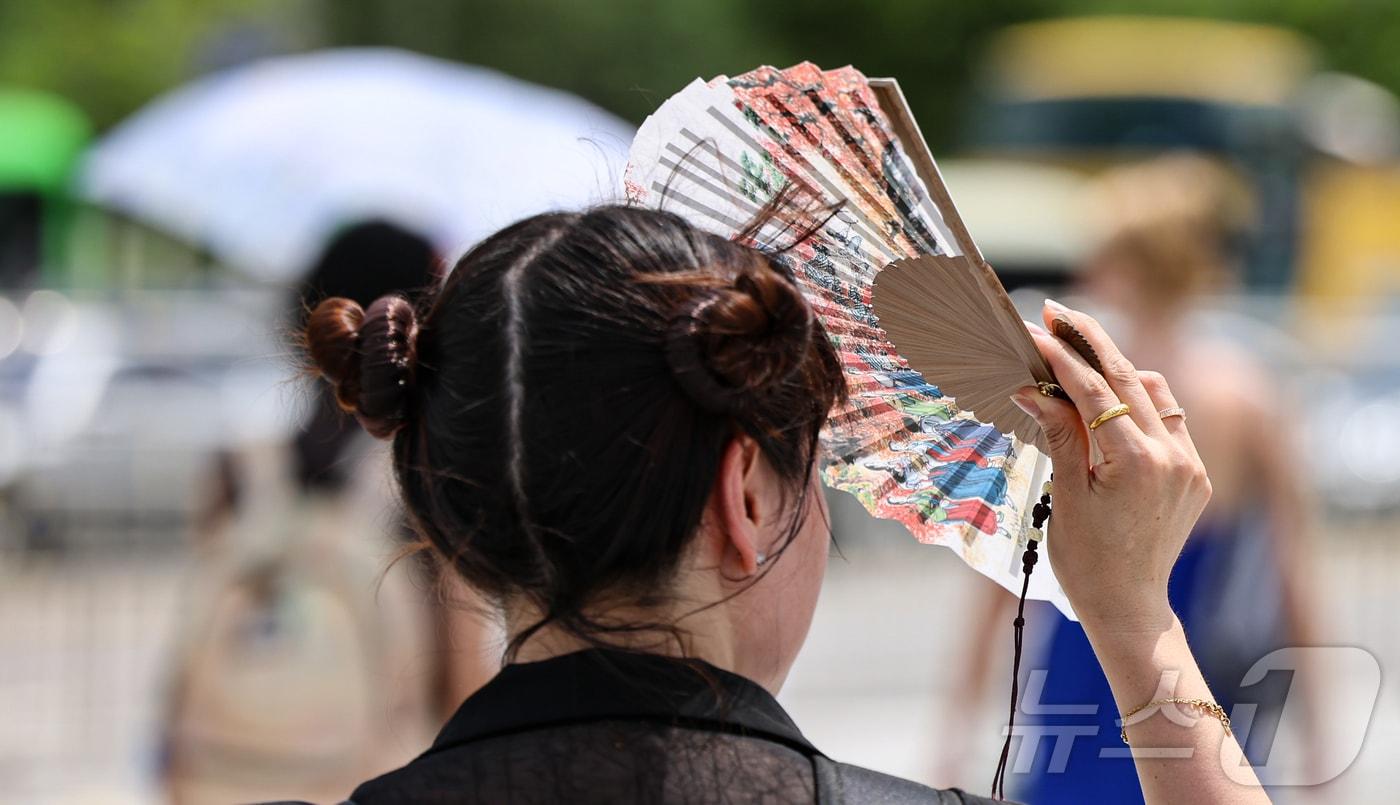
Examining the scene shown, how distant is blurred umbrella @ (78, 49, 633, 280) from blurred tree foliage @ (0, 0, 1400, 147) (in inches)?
700

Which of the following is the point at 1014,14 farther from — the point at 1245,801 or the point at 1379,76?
the point at 1245,801

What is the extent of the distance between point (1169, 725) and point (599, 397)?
0.49m

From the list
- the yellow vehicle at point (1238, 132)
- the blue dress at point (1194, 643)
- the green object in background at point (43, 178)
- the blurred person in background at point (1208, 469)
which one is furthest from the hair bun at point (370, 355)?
the green object in background at point (43, 178)

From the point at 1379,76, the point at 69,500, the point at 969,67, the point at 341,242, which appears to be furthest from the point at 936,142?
the point at 341,242

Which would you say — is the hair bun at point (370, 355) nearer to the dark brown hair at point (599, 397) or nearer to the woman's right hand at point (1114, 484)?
the dark brown hair at point (599, 397)

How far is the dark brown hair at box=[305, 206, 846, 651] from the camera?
1.17 metres

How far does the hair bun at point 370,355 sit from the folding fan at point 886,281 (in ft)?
0.76

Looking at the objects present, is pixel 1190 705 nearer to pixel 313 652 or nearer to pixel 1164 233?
pixel 313 652

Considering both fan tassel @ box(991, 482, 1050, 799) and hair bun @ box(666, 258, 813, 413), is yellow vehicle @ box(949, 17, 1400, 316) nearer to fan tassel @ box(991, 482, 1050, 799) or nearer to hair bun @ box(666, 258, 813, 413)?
fan tassel @ box(991, 482, 1050, 799)

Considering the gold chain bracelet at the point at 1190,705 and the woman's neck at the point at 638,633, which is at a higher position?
the woman's neck at the point at 638,633

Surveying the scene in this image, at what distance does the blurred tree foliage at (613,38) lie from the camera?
24547 millimetres

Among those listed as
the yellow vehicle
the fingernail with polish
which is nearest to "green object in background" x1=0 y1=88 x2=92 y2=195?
the yellow vehicle

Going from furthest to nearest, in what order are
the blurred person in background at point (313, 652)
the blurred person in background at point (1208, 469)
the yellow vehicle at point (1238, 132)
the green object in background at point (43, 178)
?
the green object in background at point (43, 178) → the yellow vehicle at point (1238, 132) → the blurred person in background at point (1208, 469) → the blurred person in background at point (313, 652)

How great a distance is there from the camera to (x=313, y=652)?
2734 mm
